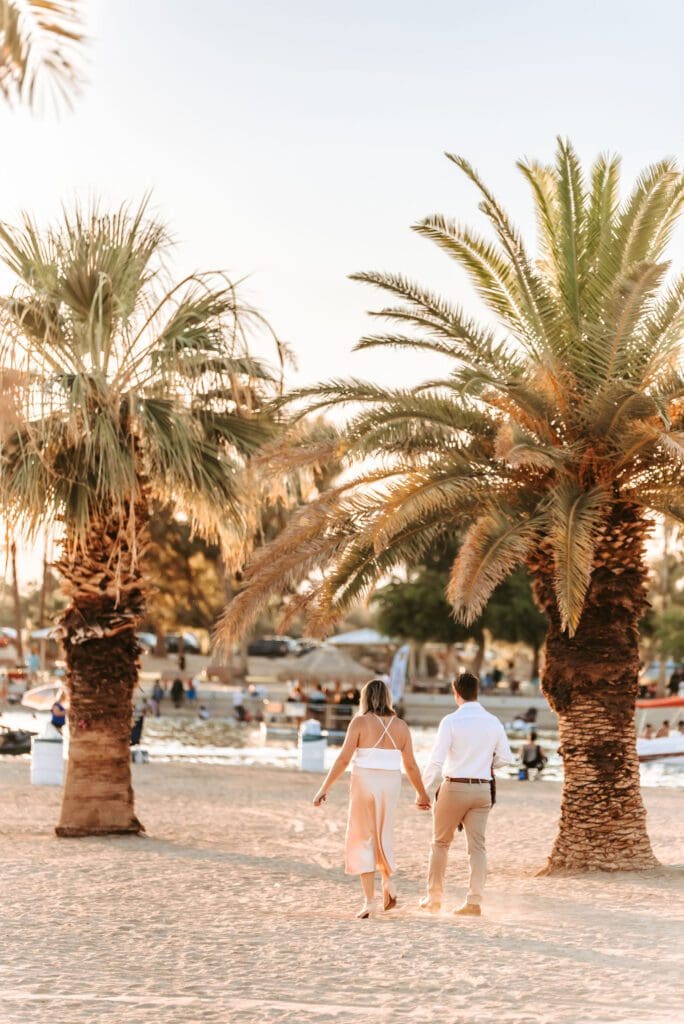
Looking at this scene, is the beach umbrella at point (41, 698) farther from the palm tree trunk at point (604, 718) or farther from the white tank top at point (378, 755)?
the white tank top at point (378, 755)

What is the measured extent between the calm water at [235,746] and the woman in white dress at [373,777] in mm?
19010

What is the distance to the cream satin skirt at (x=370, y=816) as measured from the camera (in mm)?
9742

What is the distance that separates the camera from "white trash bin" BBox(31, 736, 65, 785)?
22.2 m

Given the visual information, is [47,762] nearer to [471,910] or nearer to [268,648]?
[471,910]

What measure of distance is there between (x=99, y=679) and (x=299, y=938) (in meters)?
6.85

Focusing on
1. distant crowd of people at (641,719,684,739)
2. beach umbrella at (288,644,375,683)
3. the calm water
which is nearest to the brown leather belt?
the calm water

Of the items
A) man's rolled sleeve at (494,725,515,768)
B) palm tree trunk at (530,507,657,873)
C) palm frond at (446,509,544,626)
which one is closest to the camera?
man's rolled sleeve at (494,725,515,768)

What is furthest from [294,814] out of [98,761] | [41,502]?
[41,502]

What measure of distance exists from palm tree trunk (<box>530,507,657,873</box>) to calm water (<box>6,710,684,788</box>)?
48.3ft

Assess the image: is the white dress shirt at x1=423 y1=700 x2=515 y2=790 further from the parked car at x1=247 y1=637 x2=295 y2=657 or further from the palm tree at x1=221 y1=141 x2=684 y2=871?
the parked car at x1=247 y1=637 x2=295 y2=657

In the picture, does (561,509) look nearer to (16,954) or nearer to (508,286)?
(508,286)

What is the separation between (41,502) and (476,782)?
20.5ft

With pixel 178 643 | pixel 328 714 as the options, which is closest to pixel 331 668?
pixel 328 714

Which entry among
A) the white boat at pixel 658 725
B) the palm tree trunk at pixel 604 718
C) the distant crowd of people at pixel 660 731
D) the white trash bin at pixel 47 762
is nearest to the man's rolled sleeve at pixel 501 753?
the palm tree trunk at pixel 604 718
